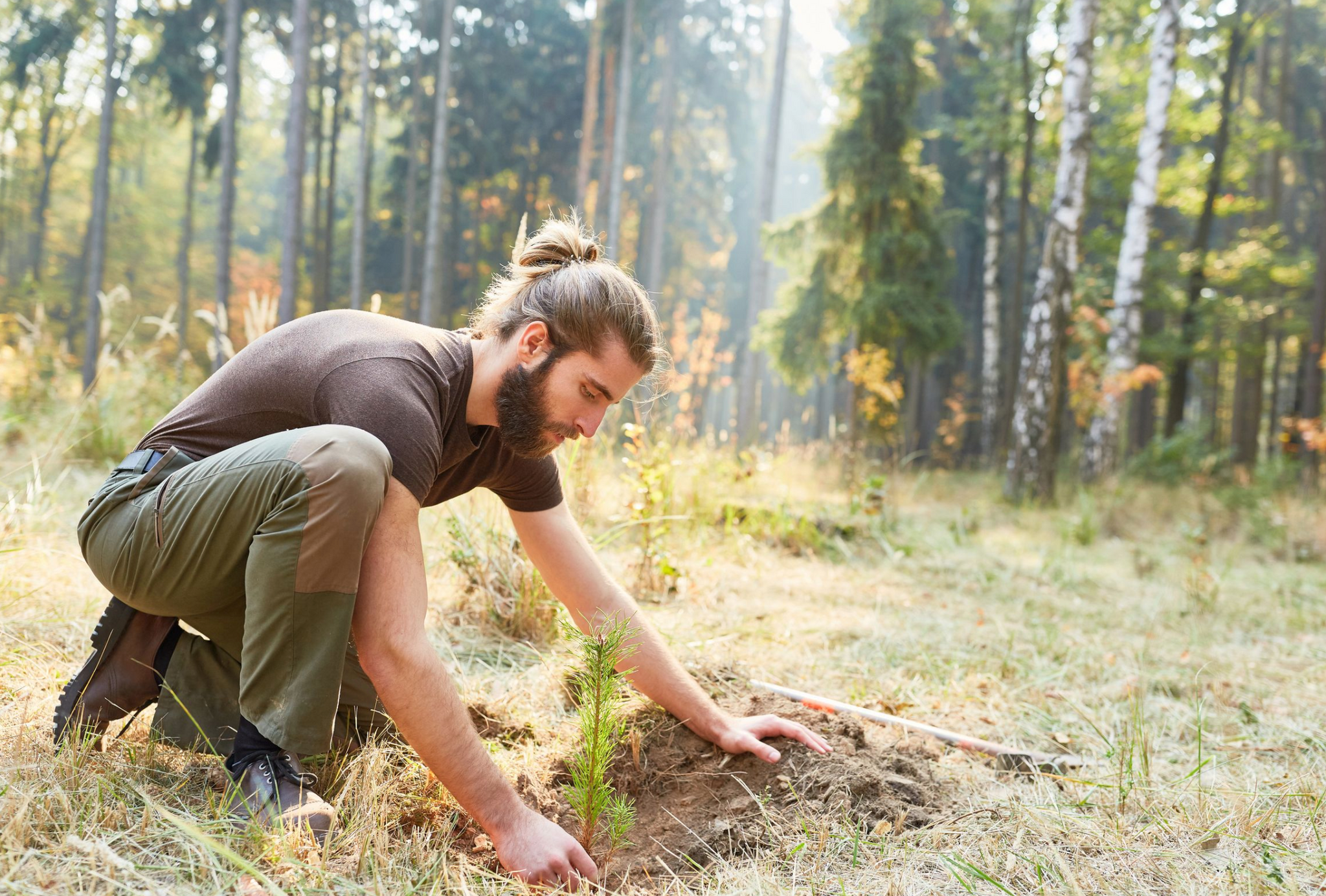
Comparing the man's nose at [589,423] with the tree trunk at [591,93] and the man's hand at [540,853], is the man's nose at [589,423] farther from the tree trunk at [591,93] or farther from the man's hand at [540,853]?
the tree trunk at [591,93]

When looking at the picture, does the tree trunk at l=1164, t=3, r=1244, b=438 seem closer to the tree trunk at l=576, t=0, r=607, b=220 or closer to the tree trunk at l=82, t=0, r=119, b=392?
the tree trunk at l=576, t=0, r=607, b=220

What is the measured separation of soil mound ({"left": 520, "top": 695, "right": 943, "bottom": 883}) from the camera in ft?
5.63

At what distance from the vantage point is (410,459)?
158 centimetres

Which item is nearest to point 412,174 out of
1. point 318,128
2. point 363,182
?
point 363,182

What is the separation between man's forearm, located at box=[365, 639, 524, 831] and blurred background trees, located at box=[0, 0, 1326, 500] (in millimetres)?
2421

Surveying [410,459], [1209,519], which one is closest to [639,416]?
[410,459]

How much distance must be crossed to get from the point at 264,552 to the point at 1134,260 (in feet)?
29.8

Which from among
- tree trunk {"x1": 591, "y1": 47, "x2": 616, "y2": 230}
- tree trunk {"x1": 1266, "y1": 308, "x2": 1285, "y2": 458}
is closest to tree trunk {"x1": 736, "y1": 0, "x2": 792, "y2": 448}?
tree trunk {"x1": 591, "y1": 47, "x2": 616, "y2": 230}

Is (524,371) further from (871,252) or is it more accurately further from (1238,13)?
(1238,13)

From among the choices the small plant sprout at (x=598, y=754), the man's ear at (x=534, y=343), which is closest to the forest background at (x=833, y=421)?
the small plant sprout at (x=598, y=754)

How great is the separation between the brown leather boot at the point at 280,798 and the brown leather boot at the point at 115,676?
424 millimetres

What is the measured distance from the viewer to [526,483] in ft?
6.78

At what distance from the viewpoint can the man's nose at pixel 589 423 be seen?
1922 mm

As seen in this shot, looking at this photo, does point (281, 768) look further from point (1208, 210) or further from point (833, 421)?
point (1208, 210)
